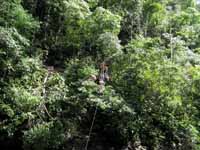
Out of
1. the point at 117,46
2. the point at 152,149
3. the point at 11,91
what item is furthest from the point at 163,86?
the point at 11,91

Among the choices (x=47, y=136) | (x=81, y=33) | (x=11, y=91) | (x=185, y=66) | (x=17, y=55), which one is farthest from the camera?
(x=81, y=33)

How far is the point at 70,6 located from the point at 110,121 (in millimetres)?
4074

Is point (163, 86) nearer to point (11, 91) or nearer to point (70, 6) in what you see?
point (11, 91)

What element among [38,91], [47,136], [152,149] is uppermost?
[38,91]

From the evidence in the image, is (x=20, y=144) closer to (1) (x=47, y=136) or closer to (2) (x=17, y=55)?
(1) (x=47, y=136)

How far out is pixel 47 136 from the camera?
22.9 ft

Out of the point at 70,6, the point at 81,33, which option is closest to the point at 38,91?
the point at 81,33

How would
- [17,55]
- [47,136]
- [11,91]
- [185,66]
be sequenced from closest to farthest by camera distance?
[47,136], [11,91], [17,55], [185,66]

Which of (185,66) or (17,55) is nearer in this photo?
(17,55)

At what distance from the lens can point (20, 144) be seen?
7781 mm

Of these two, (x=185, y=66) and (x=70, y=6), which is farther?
(x=70, y=6)

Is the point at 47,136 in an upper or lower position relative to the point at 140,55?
lower

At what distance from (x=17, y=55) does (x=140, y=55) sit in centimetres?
293

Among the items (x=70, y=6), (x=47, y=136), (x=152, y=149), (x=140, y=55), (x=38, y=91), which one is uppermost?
(x=70, y=6)
